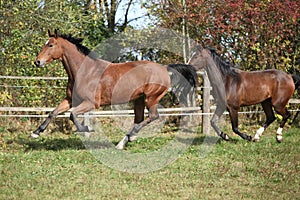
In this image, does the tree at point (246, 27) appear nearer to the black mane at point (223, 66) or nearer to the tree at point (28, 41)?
the black mane at point (223, 66)

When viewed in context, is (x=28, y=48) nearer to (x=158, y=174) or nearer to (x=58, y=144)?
(x=58, y=144)

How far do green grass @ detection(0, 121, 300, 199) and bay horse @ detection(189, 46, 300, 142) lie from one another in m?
0.69

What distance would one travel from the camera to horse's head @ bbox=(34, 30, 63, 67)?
22.1 feet

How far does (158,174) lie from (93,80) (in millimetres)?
2136

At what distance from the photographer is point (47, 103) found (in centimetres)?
1002

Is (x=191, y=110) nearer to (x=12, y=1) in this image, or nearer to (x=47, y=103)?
(x=47, y=103)

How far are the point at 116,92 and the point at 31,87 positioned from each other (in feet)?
11.3

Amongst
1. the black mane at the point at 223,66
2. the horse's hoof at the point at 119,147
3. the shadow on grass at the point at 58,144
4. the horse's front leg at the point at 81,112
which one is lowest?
the shadow on grass at the point at 58,144

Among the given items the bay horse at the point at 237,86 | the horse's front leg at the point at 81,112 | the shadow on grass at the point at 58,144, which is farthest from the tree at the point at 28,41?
the bay horse at the point at 237,86

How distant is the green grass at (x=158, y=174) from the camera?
15.6 feet

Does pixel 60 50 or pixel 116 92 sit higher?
pixel 60 50

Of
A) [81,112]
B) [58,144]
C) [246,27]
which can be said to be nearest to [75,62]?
[81,112]

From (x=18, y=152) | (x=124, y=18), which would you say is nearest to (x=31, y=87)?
(x=18, y=152)

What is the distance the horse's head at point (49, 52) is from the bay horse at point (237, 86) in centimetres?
251
